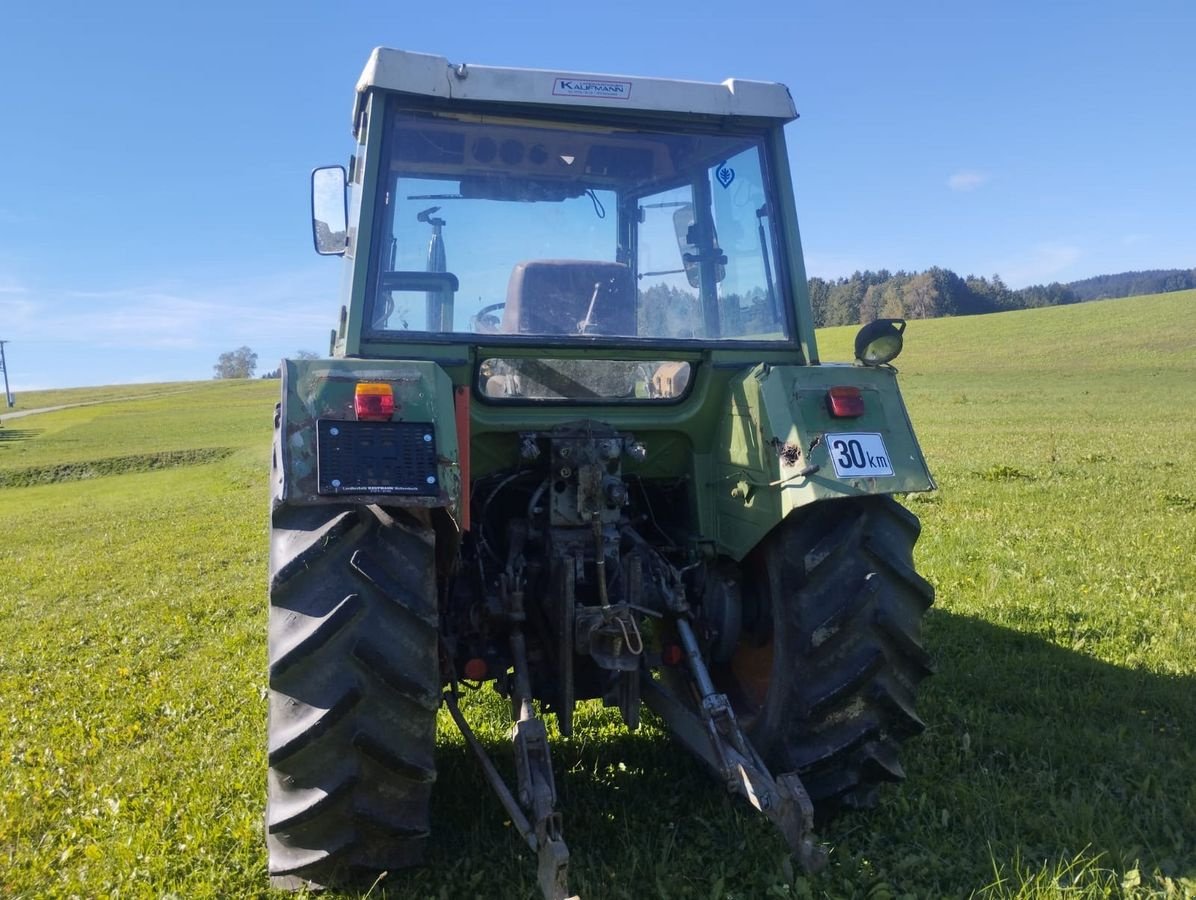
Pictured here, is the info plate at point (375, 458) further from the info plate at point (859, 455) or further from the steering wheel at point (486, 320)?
the info plate at point (859, 455)

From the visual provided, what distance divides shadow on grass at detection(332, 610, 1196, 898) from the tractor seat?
1.73 meters

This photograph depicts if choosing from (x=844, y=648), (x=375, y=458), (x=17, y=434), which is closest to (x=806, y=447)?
(x=844, y=648)

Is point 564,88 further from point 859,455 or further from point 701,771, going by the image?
point 701,771

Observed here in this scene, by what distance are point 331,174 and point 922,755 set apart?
3193 mm

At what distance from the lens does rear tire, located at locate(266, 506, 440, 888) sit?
106 inches

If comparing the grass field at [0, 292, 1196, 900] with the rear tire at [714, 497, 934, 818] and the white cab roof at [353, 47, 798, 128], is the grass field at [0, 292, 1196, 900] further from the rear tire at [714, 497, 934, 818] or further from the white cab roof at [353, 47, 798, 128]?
the white cab roof at [353, 47, 798, 128]

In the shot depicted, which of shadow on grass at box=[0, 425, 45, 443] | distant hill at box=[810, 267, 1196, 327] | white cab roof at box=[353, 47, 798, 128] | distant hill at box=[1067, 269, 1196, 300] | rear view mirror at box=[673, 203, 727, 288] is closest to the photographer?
white cab roof at box=[353, 47, 798, 128]

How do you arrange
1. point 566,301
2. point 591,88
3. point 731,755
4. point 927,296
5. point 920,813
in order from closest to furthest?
point 731,755
point 920,813
point 591,88
point 566,301
point 927,296

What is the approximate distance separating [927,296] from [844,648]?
77327 millimetres

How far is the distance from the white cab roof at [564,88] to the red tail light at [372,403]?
1.17 m

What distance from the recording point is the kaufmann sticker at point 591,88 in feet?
11.4

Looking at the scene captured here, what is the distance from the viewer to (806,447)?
3148 mm

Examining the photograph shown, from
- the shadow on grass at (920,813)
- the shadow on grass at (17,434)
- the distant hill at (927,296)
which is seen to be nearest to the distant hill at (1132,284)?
the distant hill at (927,296)

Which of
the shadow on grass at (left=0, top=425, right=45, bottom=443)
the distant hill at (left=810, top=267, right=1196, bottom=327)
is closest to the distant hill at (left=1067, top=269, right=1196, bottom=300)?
the distant hill at (left=810, top=267, right=1196, bottom=327)
